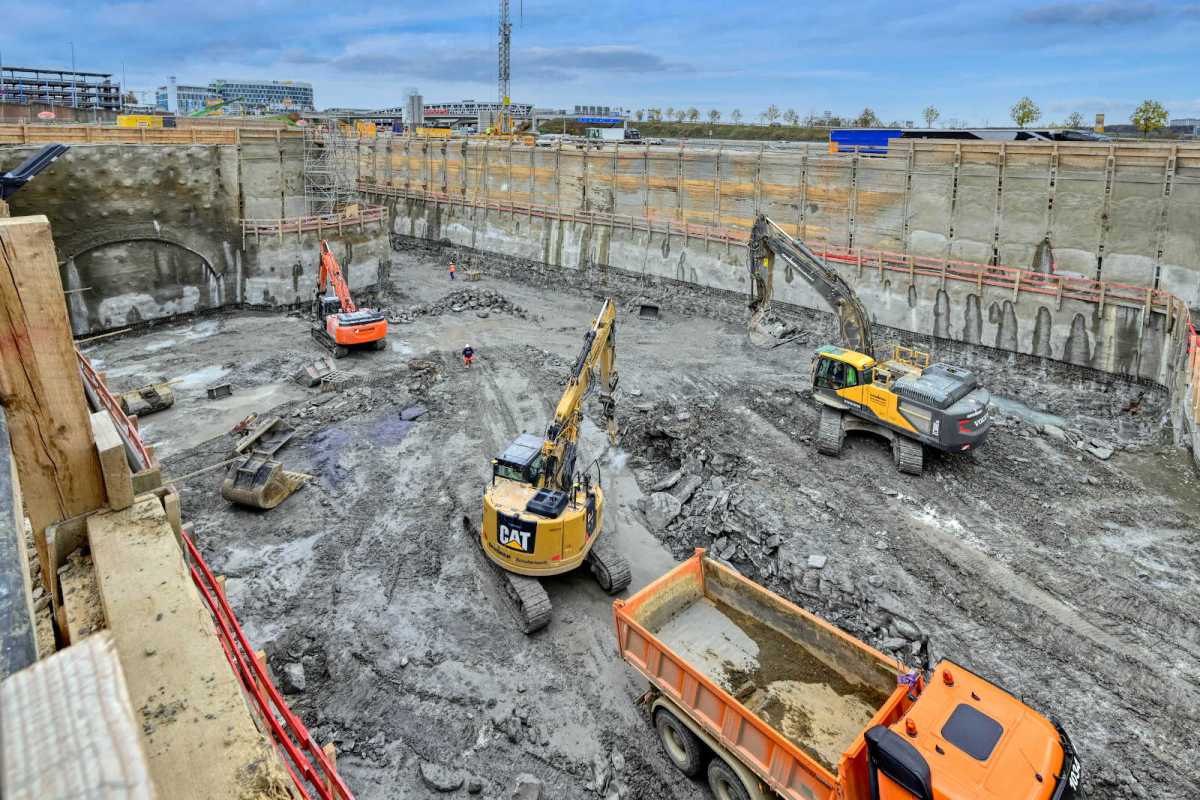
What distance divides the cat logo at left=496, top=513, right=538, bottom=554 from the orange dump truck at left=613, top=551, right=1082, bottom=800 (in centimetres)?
232

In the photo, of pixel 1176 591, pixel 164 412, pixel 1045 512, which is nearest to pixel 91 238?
pixel 164 412

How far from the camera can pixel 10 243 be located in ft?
8.73

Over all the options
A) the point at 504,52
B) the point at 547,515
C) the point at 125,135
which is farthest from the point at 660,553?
the point at 504,52

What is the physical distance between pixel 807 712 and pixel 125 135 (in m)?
33.0

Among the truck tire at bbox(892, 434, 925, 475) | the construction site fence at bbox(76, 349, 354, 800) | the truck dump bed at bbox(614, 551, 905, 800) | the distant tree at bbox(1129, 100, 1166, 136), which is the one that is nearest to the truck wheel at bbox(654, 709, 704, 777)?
the truck dump bed at bbox(614, 551, 905, 800)

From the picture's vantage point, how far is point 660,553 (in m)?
14.2

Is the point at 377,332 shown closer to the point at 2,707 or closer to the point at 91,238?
the point at 91,238

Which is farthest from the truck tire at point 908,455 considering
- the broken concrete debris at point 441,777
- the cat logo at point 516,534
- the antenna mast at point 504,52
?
the antenna mast at point 504,52

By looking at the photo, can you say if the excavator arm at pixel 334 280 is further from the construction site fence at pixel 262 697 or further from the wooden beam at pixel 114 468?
the wooden beam at pixel 114 468

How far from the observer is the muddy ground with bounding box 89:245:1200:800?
9969mm

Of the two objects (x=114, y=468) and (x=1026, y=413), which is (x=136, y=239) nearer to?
(x=114, y=468)

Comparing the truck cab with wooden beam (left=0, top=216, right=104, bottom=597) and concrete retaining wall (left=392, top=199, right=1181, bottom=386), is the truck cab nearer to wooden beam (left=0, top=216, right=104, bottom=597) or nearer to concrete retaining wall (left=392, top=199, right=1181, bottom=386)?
wooden beam (left=0, top=216, right=104, bottom=597)

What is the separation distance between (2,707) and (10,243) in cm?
242

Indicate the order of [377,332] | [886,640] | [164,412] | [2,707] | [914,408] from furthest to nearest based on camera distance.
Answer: [377,332], [164,412], [914,408], [886,640], [2,707]
